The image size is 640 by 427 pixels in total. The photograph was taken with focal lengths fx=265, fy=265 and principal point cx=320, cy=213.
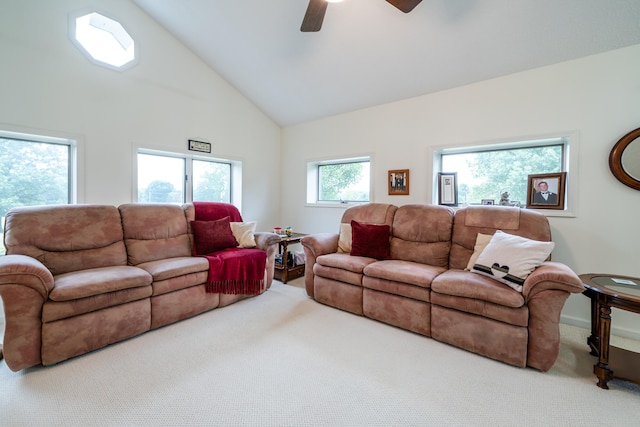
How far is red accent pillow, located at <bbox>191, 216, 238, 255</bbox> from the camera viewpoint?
3.02 m

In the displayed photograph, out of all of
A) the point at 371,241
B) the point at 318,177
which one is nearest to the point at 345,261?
the point at 371,241

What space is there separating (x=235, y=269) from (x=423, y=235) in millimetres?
2064

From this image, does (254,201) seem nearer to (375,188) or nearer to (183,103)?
(183,103)

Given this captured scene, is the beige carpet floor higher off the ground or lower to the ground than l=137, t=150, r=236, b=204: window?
lower

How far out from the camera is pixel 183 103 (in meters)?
3.68

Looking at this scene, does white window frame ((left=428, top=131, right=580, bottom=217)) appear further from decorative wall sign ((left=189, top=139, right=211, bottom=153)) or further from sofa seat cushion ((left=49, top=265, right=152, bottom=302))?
sofa seat cushion ((left=49, top=265, right=152, bottom=302))

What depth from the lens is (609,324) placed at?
1.67 metres

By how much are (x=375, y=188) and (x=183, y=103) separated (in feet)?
9.65

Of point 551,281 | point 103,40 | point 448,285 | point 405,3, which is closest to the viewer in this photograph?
point 551,281

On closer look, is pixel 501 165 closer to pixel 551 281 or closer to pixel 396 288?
pixel 551 281

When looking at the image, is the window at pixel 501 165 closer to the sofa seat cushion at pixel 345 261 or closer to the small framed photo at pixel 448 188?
the small framed photo at pixel 448 188

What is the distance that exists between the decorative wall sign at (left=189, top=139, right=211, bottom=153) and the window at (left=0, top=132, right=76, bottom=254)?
1.25 metres

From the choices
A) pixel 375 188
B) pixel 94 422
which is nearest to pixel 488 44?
pixel 375 188

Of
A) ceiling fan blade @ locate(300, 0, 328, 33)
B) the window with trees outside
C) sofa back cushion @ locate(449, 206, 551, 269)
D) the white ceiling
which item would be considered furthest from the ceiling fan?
sofa back cushion @ locate(449, 206, 551, 269)
